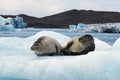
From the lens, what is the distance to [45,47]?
18.7ft

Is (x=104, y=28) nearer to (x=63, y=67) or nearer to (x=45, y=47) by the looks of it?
(x=45, y=47)

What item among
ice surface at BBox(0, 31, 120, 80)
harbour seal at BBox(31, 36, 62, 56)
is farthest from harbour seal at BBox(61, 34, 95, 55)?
ice surface at BBox(0, 31, 120, 80)

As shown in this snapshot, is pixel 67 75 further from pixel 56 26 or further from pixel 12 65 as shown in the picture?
pixel 56 26

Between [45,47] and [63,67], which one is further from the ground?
[45,47]

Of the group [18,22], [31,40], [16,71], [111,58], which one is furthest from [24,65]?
[18,22]

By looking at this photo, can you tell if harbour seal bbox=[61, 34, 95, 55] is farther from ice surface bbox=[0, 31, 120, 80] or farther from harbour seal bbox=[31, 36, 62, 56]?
ice surface bbox=[0, 31, 120, 80]

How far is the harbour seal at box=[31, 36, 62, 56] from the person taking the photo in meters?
5.62

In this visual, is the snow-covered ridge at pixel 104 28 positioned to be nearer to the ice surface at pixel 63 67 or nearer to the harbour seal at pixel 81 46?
the harbour seal at pixel 81 46

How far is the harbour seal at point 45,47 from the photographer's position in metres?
5.62

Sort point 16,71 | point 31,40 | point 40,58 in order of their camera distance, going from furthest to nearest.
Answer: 1. point 31,40
2. point 40,58
3. point 16,71

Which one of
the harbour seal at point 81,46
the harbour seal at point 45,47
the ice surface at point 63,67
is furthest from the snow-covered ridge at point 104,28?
the ice surface at point 63,67

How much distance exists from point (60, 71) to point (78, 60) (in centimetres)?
34

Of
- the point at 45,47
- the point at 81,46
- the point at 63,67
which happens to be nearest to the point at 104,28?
the point at 81,46

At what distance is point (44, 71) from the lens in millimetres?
4805
